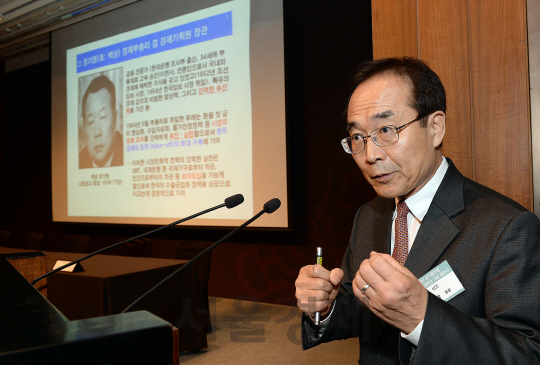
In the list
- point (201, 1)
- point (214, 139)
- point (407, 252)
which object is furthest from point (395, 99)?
point (201, 1)

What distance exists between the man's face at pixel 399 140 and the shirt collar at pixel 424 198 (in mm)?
17

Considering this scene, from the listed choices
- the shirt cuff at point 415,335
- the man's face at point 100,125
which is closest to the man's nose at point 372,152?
the shirt cuff at point 415,335

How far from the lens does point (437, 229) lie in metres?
1.17

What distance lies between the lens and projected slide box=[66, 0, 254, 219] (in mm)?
4125

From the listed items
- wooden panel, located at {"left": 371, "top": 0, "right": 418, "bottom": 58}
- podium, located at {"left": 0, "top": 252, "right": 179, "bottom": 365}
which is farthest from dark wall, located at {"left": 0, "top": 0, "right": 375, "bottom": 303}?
podium, located at {"left": 0, "top": 252, "right": 179, "bottom": 365}

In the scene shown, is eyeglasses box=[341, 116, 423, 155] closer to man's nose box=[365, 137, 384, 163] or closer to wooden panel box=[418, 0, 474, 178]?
man's nose box=[365, 137, 384, 163]

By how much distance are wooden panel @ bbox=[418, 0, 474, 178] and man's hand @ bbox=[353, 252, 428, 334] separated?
0.99 m

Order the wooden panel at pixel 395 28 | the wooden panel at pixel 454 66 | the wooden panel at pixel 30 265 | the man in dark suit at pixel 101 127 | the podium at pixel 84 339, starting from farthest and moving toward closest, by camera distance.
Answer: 1. the man in dark suit at pixel 101 127
2. the wooden panel at pixel 395 28
3. the wooden panel at pixel 454 66
4. the wooden panel at pixel 30 265
5. the podium at pixel 84 339

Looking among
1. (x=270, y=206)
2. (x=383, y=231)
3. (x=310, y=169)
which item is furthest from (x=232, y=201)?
(x=310, y=169)

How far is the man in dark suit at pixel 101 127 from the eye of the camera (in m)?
4.92

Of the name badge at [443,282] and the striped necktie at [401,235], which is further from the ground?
the striped necktie at [401,235]

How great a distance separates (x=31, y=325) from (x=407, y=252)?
3.47ft

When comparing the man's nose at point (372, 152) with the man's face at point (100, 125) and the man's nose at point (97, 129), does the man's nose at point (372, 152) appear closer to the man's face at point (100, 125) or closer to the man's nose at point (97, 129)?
the man's face at point (100, 125)

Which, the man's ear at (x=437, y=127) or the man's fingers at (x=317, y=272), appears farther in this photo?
the man's ear at (x=437, y=127)
